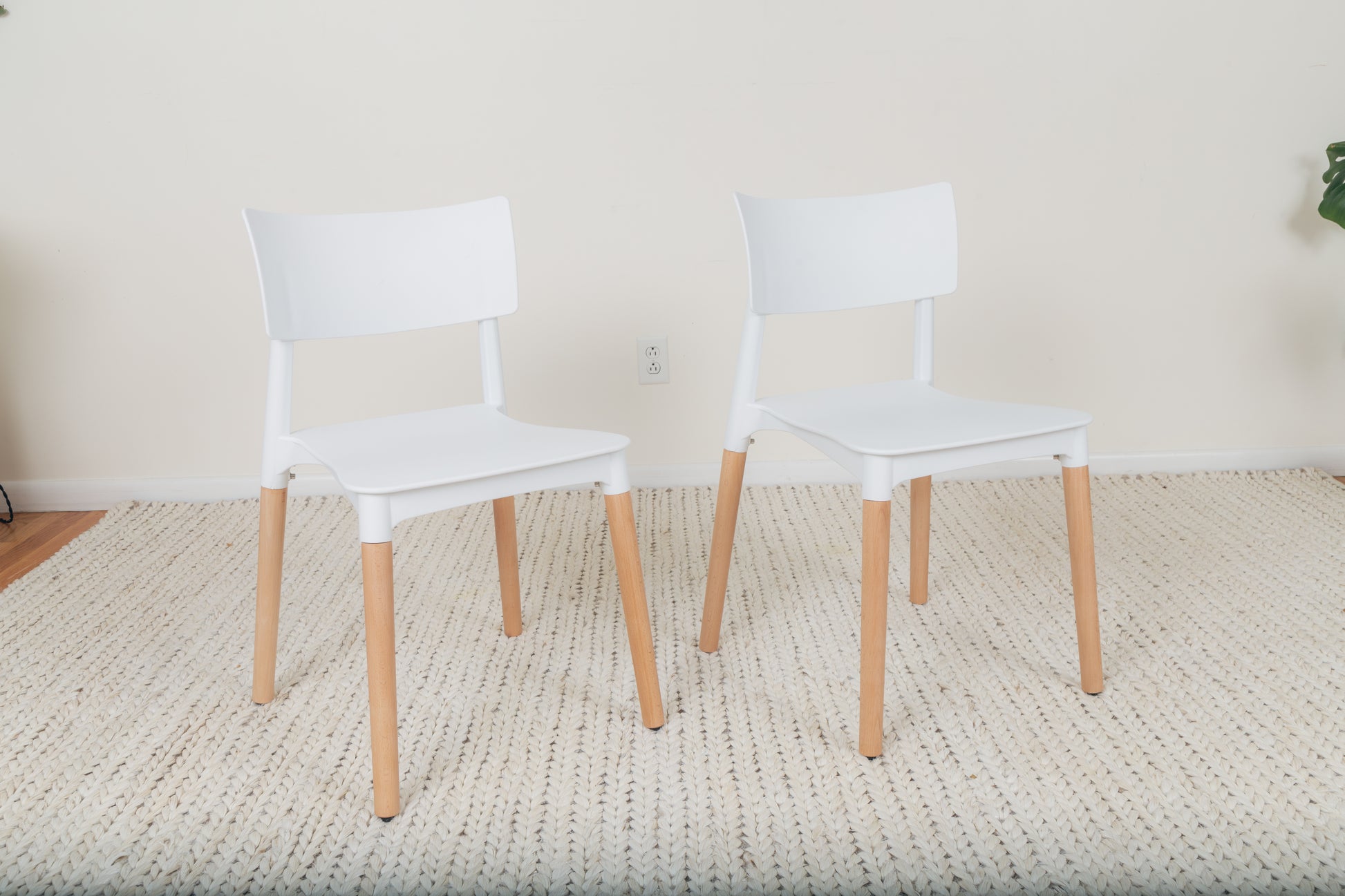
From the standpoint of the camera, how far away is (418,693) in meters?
1.25

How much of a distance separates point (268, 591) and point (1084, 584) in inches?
38.9

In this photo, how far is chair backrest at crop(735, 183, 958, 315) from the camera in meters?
1.22

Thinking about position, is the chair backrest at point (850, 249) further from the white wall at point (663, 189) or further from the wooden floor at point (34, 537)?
the wooden floor at point (34, 537)

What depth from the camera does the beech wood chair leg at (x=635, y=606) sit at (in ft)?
3.61

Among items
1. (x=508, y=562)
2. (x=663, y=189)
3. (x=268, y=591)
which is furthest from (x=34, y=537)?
(x=663, y=189)

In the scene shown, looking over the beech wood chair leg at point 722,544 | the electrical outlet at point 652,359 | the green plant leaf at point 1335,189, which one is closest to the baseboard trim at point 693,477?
the electrical outlet at point 652,359

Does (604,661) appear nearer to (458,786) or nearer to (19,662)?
(458,786)

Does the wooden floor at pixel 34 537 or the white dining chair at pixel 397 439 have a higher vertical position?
the white dining chair at pixel 397 439

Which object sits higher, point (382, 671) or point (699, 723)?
point (382, 671)

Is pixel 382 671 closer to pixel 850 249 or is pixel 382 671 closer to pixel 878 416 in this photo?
pixel 878 416

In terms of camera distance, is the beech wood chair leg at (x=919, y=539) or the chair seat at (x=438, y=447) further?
the beech wood chair leg at (x=919, y=539)

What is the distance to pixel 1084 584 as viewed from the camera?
1181 mm

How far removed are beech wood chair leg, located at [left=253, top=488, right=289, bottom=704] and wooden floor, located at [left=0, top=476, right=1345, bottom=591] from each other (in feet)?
2.40

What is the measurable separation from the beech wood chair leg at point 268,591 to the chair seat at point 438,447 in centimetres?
9
